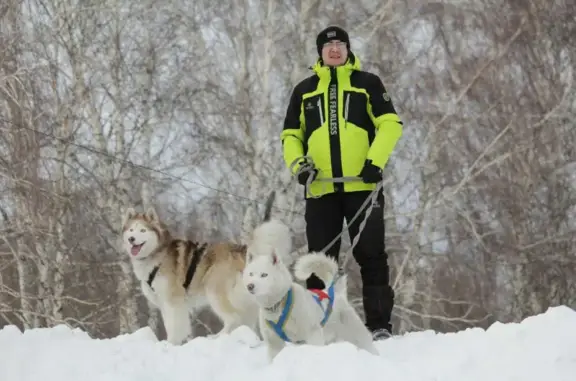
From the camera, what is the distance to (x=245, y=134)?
34.1ft

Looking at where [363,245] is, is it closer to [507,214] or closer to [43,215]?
[43,215]

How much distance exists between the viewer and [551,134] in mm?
11273

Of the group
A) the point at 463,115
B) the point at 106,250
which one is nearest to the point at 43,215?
the point at 106,250

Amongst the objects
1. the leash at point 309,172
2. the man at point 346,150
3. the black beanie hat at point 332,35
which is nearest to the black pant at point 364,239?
the man at point 346,150

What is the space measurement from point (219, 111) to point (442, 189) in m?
3.50

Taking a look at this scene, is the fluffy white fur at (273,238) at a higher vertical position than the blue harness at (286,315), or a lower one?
higher

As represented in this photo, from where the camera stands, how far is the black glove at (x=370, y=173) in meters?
4.05

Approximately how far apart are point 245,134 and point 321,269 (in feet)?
21.9

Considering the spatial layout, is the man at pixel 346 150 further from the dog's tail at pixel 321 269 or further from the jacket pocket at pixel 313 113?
the dog's tail at pixel 321 269

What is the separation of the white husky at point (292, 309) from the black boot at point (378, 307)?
47cm

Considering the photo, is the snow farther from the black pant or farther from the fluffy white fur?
the fluffy white fur

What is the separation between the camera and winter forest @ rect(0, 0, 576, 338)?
9844mm

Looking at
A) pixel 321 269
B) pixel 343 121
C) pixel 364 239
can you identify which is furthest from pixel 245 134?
pixel 321 269

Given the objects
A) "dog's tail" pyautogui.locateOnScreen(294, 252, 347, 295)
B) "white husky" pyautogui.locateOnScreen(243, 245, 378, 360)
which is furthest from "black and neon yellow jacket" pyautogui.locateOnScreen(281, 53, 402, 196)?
"white husky" pyautogui.locateOnScreen(243, 245, 378, 360)
